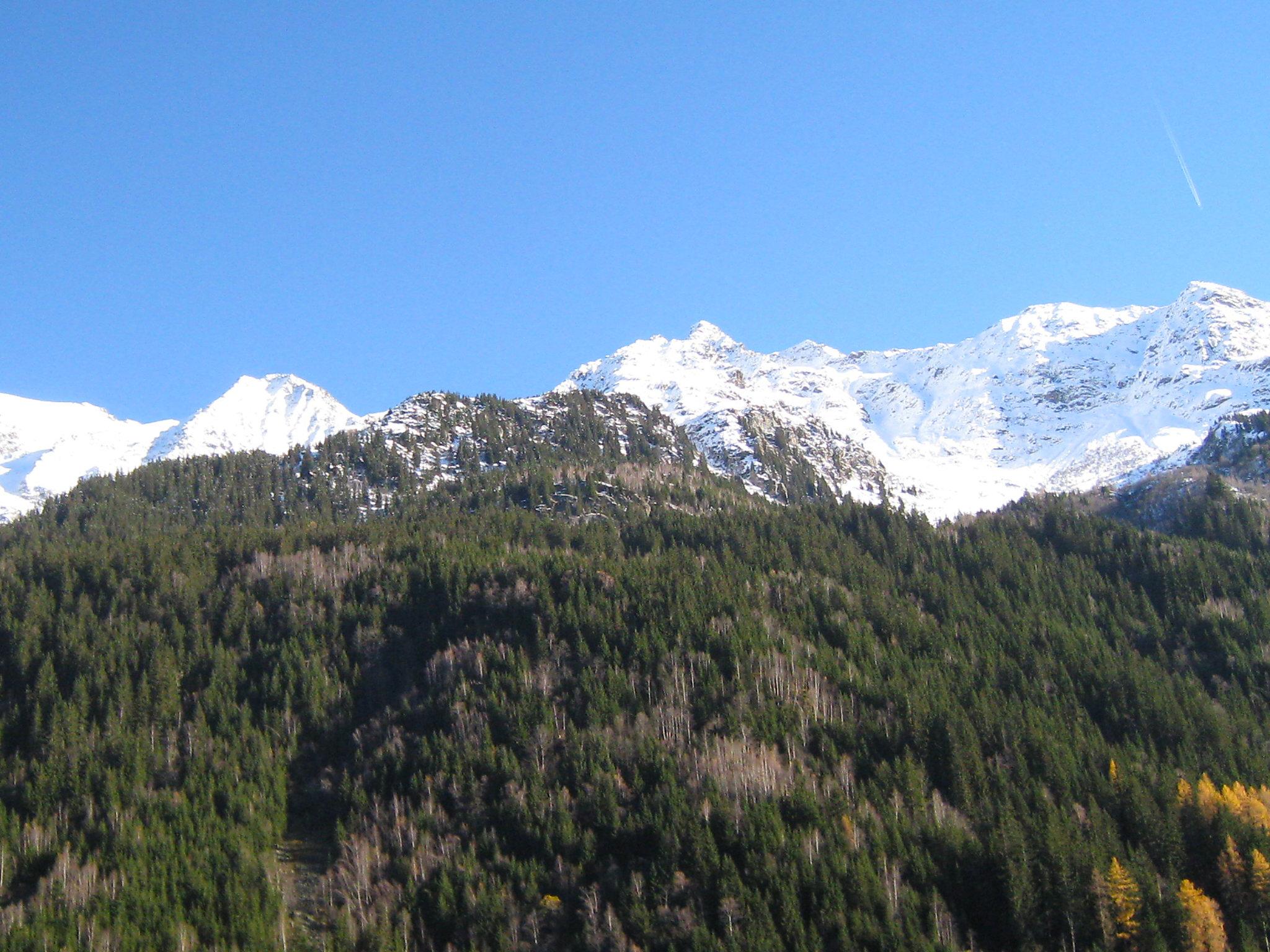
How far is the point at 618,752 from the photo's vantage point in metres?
134


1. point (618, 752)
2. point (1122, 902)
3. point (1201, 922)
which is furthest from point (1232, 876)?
point (618, 752)

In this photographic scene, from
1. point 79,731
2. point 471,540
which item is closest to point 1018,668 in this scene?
point 471,540

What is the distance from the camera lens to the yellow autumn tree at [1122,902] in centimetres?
10394

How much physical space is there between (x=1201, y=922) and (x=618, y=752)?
68.5 metres

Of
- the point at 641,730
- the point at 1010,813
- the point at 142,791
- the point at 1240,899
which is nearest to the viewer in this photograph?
→ the point at 1240,899

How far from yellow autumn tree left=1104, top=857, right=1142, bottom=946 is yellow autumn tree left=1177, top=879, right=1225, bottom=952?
4.78 metres

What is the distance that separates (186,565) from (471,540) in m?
51.9

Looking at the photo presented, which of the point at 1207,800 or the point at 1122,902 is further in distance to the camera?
the point at 1207,800

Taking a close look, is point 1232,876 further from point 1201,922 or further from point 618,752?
point 618,752

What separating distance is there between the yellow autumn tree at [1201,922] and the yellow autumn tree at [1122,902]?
4778 mm

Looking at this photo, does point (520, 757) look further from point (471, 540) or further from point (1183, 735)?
point (1183, 735)

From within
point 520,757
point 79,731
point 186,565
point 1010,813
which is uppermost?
point 186,565

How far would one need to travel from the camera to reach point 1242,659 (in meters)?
165

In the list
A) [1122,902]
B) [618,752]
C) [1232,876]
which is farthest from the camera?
[618,752]
